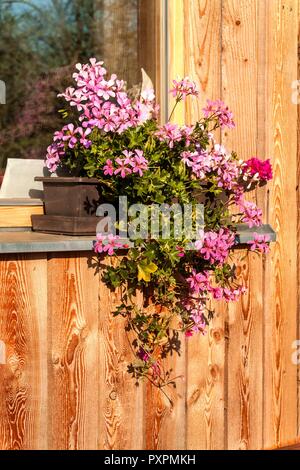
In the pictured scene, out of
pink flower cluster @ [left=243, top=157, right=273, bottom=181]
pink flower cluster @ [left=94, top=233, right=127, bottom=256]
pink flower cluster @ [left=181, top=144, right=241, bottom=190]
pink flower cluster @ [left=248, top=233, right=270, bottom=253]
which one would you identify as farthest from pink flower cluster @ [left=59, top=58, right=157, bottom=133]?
pink flower cluster @ [left=248, top=233, right=270, bottom=253]

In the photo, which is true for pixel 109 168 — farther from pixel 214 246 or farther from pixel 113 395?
pixel 113 395

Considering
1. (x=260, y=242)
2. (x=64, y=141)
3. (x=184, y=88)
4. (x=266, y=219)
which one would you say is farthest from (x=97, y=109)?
Result: (x=266, y=219)

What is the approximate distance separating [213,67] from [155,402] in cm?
130

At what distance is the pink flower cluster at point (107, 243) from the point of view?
9.03 feet

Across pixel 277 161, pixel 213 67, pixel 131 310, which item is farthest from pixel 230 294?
pixel 213 67

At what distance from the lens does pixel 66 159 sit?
2.95 meters

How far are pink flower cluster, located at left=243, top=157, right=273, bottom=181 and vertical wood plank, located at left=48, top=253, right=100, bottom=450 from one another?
0.79 m

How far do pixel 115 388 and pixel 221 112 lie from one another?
107 centimetres

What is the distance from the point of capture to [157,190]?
9.29 ft

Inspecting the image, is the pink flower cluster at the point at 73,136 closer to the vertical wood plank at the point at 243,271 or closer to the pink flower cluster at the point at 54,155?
the pink flower cluster at the point at 54,155

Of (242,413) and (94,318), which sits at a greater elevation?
(94,318)

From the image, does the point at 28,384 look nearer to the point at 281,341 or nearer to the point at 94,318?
the point at 94,318

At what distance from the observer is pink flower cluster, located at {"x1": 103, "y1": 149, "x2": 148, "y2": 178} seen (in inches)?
108

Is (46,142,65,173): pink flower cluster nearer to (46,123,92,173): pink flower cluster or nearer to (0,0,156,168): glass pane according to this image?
(46,123,92,173): pink flower cluster
